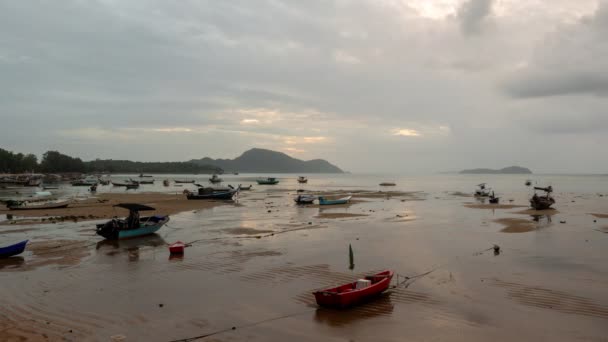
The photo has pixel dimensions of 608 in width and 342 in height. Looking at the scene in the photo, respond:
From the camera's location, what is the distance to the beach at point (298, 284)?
12.4m

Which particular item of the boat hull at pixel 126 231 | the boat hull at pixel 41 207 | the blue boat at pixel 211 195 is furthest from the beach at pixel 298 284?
the blue boat at pixel 211 195

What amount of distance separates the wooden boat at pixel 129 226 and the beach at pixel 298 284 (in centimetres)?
67

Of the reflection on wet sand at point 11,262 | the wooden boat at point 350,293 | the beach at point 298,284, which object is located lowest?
the beach at point 298,284

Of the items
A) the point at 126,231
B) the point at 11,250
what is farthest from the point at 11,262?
the point at 126,231

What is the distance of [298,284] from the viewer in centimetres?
1750

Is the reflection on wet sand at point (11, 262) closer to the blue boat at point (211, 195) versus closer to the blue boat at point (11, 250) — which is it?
the blue boat at point (11, 250)

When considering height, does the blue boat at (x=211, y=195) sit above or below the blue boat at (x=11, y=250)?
above

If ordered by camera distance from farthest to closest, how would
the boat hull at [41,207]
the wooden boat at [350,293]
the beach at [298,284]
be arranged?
the boat hull at [41,207] < the wooden boat at [350,293] < the beach at [298,284]

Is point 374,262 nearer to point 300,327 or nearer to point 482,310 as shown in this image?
point 482,310

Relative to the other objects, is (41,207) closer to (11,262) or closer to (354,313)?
(11,262)

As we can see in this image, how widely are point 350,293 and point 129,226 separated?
813 inches

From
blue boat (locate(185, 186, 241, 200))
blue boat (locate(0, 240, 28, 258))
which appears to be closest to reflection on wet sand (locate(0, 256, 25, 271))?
blue boat (locate(0, 240, 28, 258))

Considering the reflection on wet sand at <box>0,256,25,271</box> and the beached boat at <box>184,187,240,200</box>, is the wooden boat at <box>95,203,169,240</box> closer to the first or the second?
the reflection on wet sand at <box>0,256,25,271</box>

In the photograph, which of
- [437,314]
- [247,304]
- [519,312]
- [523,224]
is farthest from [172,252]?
[523,224]
